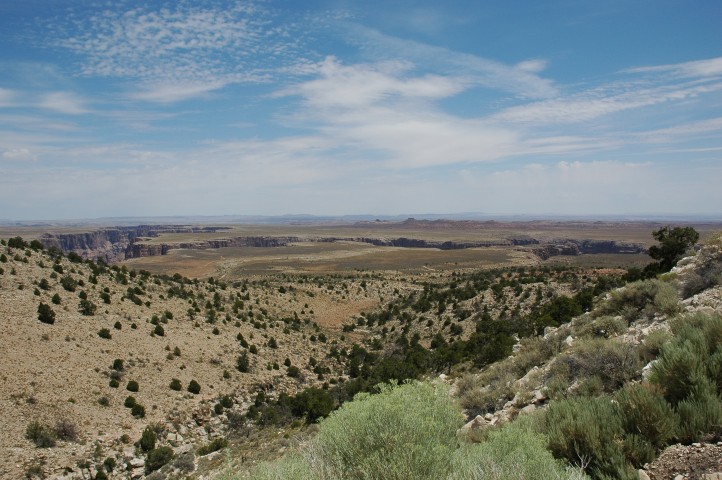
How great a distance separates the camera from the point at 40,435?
1250cm

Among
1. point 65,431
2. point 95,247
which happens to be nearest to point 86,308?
point 65,431

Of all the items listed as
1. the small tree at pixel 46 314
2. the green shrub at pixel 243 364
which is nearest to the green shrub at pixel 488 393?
the green shrub at pixel 243 364

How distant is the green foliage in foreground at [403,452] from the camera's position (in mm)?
3852

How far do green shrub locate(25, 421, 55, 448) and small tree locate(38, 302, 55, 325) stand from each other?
763 cm

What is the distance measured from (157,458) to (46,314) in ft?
36.6

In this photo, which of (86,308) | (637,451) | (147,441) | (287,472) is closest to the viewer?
(287,472)

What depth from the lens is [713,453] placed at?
4.14m

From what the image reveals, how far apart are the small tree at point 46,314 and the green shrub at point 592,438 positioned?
2190 cm

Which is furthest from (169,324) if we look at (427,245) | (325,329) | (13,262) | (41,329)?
(427,245)

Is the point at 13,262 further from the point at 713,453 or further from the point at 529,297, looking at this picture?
the point at 529,297

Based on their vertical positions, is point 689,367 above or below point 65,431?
above

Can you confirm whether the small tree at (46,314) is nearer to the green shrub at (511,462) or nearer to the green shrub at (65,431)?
the green shrub at (65,431)

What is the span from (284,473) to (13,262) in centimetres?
2789

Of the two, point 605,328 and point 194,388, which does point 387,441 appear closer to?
point 605,328
